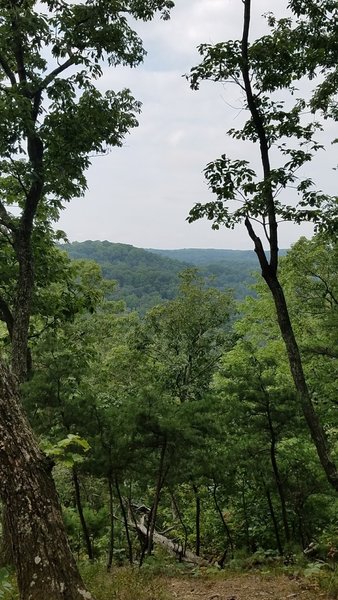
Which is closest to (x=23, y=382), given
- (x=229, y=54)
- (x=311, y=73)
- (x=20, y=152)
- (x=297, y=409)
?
(x=20, y=152)

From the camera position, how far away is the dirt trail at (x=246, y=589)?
18.9 ft

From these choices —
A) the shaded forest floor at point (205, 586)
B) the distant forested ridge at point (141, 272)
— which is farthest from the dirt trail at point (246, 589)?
the distant forested ridge at point (141, 272)

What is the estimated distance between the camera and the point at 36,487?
338 cm

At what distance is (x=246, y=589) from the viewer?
6.50 metres

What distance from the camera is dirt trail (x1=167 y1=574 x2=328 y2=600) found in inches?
227

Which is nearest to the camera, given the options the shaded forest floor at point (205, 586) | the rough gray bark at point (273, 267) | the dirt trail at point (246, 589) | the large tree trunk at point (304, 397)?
the shaded forest floor at point (205, 586)

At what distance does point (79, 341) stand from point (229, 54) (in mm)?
6944

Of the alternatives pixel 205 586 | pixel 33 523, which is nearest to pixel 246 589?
pixel 205 586

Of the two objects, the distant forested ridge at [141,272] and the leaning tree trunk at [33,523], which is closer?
the leaning tree trunk at [33,523]

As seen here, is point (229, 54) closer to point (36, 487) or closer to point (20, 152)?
point (20, 152)

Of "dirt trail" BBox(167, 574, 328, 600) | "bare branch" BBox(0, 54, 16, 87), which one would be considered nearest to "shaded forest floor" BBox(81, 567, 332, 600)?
"dirt trail" BBox(167, 574, 328, 600)

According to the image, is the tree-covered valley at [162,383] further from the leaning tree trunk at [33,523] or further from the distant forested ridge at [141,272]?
the distant forested ridge at [141,272]

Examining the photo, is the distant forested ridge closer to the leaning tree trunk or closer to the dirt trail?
the dirt trail

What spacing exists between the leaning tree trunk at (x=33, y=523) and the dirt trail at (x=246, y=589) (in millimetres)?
Answer: 2881
